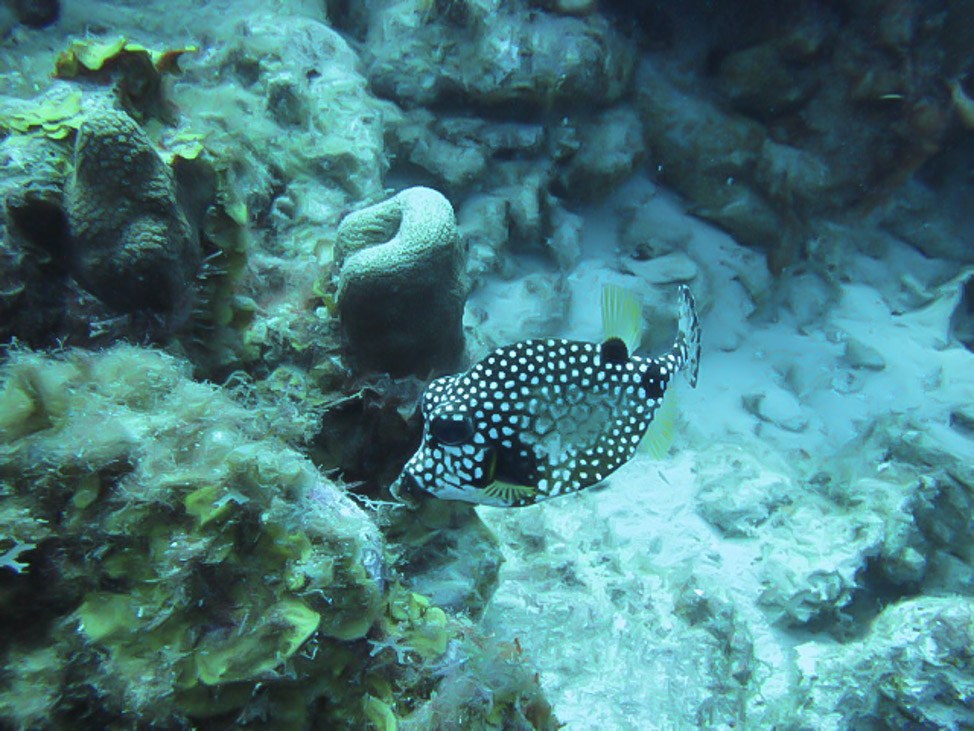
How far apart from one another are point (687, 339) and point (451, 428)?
5.54ft

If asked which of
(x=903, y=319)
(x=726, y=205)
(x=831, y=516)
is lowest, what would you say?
(x=831, y=516)

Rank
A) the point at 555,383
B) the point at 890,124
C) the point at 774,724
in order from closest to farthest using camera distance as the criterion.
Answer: the point at 555,383
the point at 774,724
the point at 890,124

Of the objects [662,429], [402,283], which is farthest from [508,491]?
[402,283]

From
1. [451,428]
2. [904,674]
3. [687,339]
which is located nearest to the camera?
[451,428]

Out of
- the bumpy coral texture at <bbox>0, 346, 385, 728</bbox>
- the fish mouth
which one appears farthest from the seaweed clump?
the fish mouth

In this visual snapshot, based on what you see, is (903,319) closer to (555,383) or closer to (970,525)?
(970,525)

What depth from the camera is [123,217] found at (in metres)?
2.65

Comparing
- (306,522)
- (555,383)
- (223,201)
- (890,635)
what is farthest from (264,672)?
(890,635)

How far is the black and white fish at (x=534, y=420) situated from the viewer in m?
3.08

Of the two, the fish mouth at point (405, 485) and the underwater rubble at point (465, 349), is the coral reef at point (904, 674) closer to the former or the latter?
the underwater rubble at point (465, 349)

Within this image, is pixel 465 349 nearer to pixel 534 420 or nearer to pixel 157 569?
pixel 534 420

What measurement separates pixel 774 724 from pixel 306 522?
395cm

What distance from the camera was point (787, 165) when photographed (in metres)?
8.07

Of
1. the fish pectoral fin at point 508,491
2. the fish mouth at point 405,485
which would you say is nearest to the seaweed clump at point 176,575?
Result: the fish mouth at point 405,485
